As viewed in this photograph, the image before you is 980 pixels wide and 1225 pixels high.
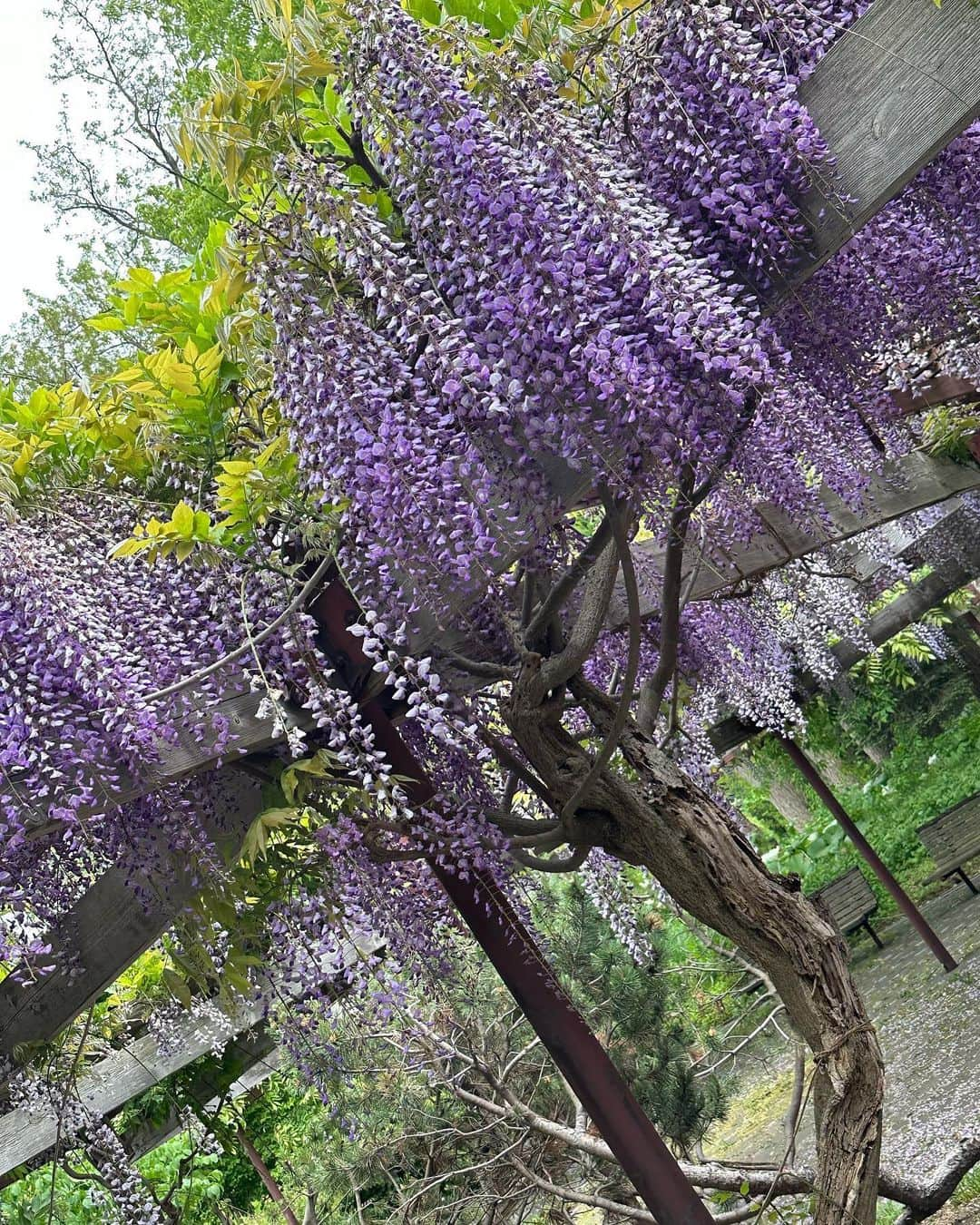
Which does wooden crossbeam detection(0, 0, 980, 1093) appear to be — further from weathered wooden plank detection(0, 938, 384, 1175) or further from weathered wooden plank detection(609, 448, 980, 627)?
weathered wooden plank detection(0, 938, 384, 1175)

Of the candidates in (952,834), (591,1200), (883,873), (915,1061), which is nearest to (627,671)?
(591,1200)

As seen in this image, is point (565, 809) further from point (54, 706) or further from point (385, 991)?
point (54, 706)

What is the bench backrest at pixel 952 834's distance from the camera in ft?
29.3

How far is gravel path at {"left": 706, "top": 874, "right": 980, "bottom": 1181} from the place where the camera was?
4992 millimetres

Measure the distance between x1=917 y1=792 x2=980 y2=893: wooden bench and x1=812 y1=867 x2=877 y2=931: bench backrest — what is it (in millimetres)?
487

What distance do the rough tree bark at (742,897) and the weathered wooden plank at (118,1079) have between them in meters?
1.72

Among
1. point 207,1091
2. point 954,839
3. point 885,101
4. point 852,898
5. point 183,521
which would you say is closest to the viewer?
point 885,101

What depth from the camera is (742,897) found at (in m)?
2.23

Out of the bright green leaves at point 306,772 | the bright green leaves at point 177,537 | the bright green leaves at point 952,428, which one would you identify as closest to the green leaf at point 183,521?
the bright green leaves at point 177,537

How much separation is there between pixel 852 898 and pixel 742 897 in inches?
294

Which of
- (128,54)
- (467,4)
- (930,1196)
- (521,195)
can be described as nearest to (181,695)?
(521,195)

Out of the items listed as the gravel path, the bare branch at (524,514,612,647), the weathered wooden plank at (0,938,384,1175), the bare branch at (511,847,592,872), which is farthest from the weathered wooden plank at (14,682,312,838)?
the gravel path

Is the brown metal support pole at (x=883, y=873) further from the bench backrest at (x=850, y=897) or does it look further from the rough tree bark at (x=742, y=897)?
the rough tree bark at (x=742, y=897)

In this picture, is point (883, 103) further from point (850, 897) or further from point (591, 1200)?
point (850, 897)
